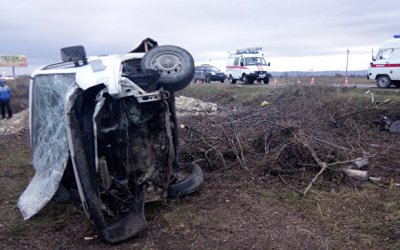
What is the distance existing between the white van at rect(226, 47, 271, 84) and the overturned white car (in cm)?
2094

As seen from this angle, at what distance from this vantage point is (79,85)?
4312 millimetres

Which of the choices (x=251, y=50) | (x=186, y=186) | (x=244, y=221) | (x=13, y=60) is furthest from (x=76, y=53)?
(x=13, y=60)

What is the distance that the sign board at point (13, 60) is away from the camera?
54219mm

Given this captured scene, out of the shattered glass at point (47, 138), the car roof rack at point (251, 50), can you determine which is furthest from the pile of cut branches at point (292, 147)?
the car roof rack at point (251, 50)

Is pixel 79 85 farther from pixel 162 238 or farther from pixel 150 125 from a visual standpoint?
pixel 162 238

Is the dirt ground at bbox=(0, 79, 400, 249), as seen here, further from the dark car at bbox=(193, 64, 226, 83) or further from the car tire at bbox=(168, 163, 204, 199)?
the dark car at bbox=(193, 64, 226, 83)

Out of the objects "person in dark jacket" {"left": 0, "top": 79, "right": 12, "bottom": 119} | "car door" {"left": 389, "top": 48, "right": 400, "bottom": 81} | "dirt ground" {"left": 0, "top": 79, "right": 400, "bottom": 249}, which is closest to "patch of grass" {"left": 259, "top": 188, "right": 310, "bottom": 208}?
"dirt ground" {"left": 0, "top": 79, "right": 400, "bottom": 249}

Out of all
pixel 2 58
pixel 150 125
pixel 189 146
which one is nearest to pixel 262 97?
pixel 189 146

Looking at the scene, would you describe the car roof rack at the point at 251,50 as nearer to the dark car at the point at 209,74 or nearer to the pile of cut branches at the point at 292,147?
the dark car at the point at 209,74

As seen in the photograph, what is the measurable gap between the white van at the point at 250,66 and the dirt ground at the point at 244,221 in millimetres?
20243

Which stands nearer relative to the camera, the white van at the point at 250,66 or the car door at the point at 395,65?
the car door at the point at 395,65

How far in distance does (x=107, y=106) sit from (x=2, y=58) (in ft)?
188

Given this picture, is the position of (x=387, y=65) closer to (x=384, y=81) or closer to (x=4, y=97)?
(x=384, y=81)

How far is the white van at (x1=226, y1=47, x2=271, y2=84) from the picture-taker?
2561 cm
